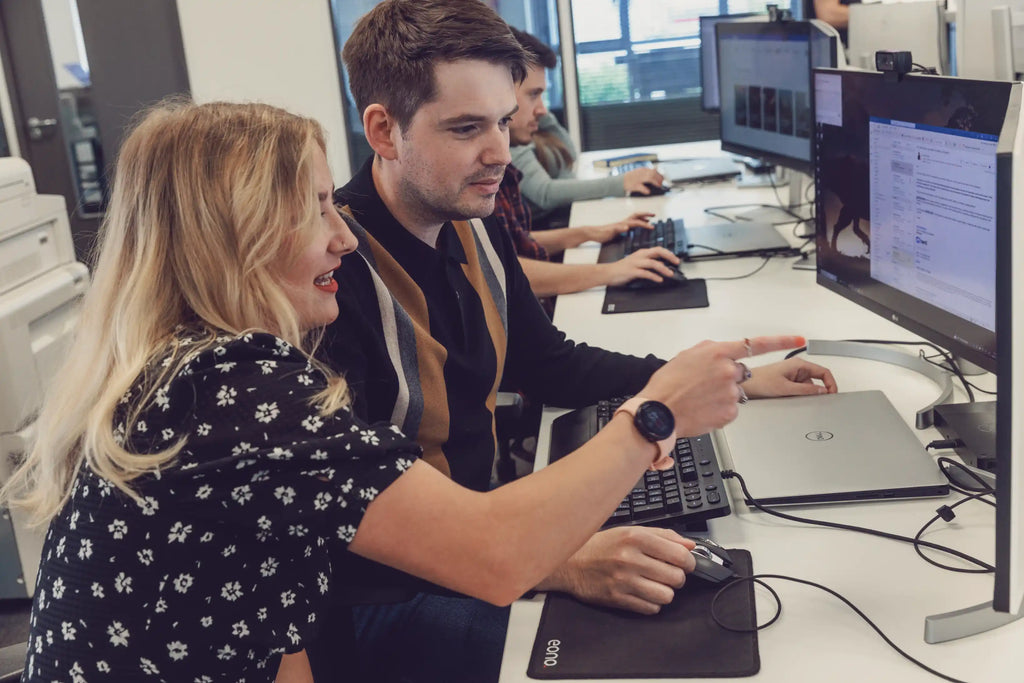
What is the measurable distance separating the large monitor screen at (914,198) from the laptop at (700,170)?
1.71 meters

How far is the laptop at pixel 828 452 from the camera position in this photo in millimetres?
1198

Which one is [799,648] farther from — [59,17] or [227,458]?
[59,17]

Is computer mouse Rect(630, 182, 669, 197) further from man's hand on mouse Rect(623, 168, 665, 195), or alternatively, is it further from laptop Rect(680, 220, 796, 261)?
laptop Rect(680, 220, 796, 261)

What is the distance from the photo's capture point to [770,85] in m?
2.60

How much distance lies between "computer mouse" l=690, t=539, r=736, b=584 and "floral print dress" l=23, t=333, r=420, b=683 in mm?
323

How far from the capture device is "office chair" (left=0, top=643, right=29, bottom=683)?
111cm

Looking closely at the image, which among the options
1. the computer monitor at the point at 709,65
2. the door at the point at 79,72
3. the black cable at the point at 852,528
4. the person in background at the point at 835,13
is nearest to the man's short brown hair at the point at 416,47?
the black cable at the point at 852,528

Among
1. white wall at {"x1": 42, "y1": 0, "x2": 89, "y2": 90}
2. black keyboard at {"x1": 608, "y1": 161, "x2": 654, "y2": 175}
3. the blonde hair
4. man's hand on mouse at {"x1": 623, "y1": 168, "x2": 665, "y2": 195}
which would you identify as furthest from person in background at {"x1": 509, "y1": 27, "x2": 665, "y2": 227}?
white wall at {"x1": 42, "y1": 0, "x2": 89, "y2": 90}

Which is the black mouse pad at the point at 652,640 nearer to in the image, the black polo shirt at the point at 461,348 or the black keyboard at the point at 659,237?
the black polo shirt at the point at 461,348

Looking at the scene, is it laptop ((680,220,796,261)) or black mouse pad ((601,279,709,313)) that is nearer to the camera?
black mouse pad ((601,279,709,313))

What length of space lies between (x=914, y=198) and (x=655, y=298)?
29.3 inches

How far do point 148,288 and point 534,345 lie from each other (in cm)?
80

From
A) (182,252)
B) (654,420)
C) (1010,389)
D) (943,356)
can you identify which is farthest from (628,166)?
(1010,389)

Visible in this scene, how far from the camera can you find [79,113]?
201 inches
